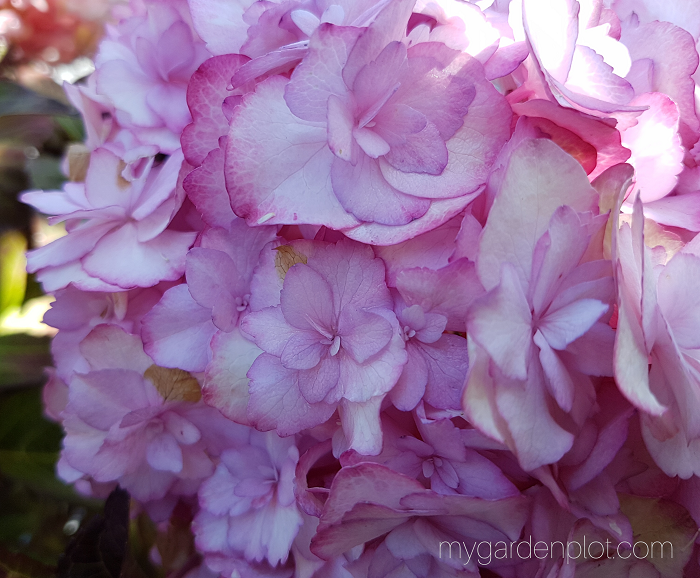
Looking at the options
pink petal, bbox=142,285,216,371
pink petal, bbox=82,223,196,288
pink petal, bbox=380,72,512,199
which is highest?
pink petal, bbox=380,72,512,199

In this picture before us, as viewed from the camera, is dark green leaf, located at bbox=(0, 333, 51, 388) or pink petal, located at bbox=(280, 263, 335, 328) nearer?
pink petal, located at bbox=(280, 263, 335, 328)

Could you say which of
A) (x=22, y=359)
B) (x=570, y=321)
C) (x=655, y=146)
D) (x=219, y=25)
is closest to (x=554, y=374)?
(x=570, y=321)

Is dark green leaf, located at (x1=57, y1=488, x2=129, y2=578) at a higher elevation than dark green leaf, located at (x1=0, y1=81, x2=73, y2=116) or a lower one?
lower

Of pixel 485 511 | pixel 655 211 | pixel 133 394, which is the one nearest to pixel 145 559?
pixel 133 394

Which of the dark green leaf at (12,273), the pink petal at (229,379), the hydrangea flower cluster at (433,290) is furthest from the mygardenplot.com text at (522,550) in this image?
the dark green leaf at (12,273)

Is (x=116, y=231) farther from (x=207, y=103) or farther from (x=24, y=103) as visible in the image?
(x=24, y=103)

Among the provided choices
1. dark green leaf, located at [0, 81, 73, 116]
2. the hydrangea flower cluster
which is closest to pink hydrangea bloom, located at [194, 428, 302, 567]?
the hydrangea flower cluster

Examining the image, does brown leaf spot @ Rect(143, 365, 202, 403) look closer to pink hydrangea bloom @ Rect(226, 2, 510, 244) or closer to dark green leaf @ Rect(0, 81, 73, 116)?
pink hydrangea bloom @ Rect(226, 2, 510, 244)

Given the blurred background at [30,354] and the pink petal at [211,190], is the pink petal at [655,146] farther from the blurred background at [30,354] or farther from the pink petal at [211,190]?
the blurred background at [30,354]
